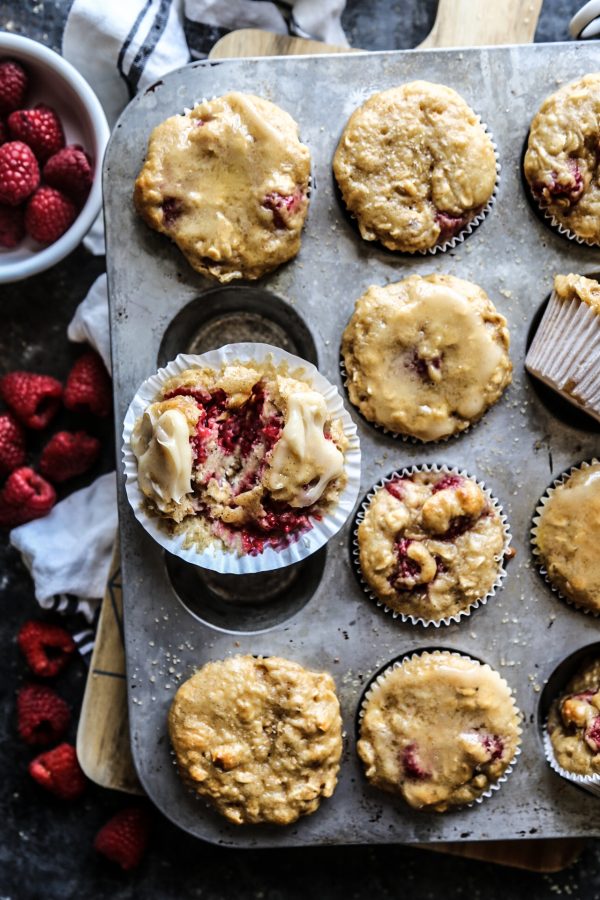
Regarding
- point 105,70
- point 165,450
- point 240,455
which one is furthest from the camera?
point 105,70

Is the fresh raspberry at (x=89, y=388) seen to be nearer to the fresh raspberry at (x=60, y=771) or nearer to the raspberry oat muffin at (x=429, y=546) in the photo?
Answer: the raspberry oat muffin at (x=429, y=546)

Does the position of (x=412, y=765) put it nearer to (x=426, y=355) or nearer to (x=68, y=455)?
(x=426, y=355)

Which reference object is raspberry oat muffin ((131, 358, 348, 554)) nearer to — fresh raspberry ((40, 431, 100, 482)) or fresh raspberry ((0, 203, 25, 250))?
fresh raspberry ((40, 431, 100, 482))

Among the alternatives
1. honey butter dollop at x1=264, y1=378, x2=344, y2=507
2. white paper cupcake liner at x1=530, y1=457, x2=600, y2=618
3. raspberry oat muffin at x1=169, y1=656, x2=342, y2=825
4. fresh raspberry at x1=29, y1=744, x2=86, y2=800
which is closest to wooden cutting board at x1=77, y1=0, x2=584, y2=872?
fresh raspberry at x1=29, y1=744, x2=86, y2=800

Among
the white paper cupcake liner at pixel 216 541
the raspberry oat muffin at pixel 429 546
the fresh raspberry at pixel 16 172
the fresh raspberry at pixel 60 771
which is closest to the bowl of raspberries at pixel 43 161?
the fresh raspberry at pixel 16 172

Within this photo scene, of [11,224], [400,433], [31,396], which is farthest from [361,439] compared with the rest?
[11,224]

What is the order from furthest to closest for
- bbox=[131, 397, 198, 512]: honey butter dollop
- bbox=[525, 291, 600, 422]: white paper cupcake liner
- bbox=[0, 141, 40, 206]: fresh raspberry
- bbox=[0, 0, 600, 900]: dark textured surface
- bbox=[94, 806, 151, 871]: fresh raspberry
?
1. bbox=[0, 0, 600, 900]: dark textured surface
2. bbox=[94, 806, 151, 871]: fresh raspberry
3. bbox=[0, 141, 40, 206]: fresh raspberry
4. bbox=[525, 291, 600, 422]: white paper cupcake liner
5. bbox=[131, 397, 198, 512]: honey butter dollop
